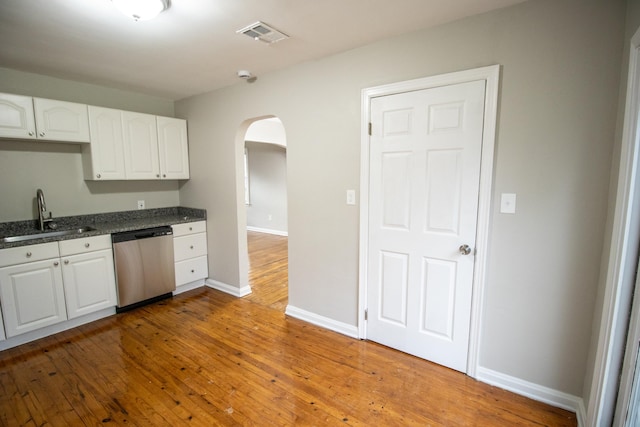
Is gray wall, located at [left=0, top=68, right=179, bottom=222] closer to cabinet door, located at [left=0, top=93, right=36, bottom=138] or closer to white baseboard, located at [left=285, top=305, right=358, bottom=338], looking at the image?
cabinet door, located at [left=0, top=93, right=36, bottom=138]

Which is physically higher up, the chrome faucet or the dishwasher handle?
the chrome faucet

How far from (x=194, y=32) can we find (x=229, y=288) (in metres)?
2.69

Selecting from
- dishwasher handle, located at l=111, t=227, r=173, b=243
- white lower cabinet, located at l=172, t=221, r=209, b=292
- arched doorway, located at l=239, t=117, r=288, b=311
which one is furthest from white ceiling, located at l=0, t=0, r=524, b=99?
arched doorway, located at l=239, t=117, r=288, b=311

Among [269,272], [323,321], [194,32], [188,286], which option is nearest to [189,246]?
[188,286]

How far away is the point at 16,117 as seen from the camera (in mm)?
2547

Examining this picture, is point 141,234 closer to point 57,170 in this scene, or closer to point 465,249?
point 57,170

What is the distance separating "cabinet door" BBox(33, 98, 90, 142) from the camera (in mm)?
2664

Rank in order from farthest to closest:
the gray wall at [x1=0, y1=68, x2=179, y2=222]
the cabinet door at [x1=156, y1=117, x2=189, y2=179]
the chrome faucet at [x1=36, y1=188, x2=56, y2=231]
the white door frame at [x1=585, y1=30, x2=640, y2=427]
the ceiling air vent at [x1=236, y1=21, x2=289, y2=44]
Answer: the cabinet door at [x1=156, y1=117, x2=189, y2=179]
the chrome faucet at [x1=36, y1=188, x2=56, y2=231]
the gray wall at [x1=0, y1=68, x2=179, y2=222]
the ceiling air vent at [x1=236, y1=21, x2=289, y2=44]
the white door frame at [x1=585, y1=30, x2=640, y2=427]

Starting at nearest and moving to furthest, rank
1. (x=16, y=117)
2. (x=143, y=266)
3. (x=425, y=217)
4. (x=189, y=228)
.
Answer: (x=425, y=217) → (x=16, y=117) → (x=143, y=266) → (x=189, y=228)

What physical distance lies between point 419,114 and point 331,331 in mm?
2007

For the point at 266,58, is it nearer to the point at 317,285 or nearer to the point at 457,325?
the point at 317,285

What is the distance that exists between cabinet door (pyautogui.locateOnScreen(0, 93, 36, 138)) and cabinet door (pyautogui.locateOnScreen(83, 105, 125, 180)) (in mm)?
446

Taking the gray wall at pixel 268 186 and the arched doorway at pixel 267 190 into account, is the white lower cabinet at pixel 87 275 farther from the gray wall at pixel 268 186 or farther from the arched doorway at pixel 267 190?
the gray wall at pixel 268 186

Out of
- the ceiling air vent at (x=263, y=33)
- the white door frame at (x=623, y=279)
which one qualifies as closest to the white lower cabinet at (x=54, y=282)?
the ceiling air vent at (x=263, y=33)
